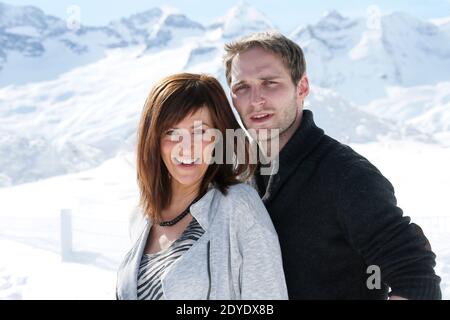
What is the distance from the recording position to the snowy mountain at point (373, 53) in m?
169

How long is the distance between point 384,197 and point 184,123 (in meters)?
0.80

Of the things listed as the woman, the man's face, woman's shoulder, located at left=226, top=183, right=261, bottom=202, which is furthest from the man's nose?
woman's shoulder, located at left=226, top=183, right=261, bottom=202

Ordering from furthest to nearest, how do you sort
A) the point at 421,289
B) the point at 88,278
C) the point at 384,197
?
1. the point at 88,278
2. the point at 384,197
3. the point at 421,289

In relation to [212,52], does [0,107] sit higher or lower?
lower

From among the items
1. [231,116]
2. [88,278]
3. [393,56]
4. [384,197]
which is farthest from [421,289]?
[393,56]

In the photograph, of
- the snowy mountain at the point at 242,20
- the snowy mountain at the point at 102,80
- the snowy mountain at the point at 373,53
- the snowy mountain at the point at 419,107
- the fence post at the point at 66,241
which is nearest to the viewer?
the fence post at the point at 66,241

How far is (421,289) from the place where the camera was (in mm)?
1799

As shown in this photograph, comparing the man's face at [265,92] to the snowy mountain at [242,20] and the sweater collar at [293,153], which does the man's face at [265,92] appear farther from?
the snowy mountain at [242,20]

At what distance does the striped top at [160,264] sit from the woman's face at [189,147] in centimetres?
20

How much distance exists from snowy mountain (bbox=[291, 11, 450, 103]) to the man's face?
162m

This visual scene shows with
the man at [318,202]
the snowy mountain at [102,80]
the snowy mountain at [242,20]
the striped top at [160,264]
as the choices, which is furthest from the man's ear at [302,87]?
the snowy mountain at [242,20]

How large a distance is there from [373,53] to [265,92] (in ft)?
621

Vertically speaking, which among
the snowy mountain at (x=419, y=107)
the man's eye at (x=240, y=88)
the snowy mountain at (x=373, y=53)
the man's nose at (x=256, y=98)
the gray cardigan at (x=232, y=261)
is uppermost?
the snowy mountain at (x=373, y=53)
